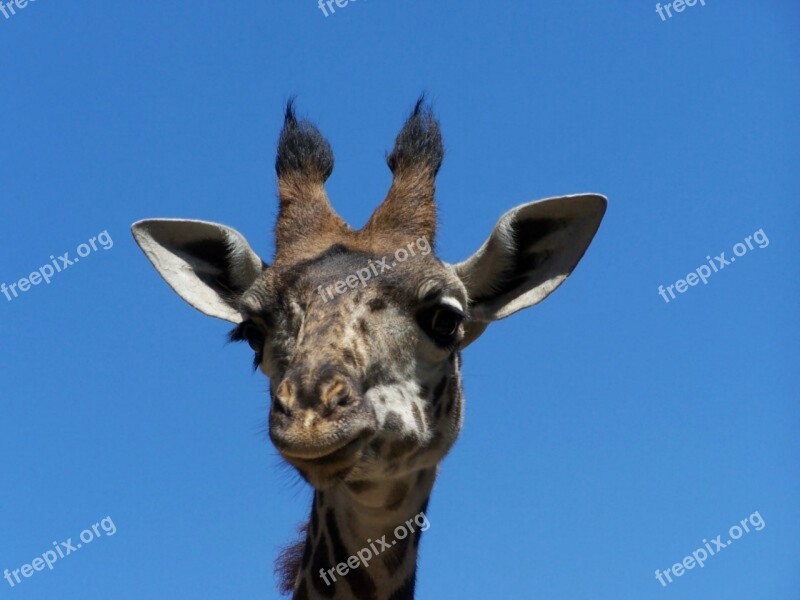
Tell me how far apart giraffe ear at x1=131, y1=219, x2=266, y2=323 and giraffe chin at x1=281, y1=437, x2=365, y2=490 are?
7.61 ft

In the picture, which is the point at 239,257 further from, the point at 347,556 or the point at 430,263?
the point at 347,556

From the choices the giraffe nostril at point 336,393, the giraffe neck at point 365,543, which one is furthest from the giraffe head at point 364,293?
the giraffe neck at point 365,543

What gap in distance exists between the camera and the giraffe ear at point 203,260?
8.89 m

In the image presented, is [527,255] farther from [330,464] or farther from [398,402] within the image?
[330,464]

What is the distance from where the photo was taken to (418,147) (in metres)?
9.45

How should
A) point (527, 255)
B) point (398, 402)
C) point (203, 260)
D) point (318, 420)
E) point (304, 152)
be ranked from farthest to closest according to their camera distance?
point (304, 152) < point (203, 260) < point (527, 255) < point (398, 402) < point (318, 420)

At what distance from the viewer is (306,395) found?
21.4 ft

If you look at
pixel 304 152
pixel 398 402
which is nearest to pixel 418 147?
pixel 304 152

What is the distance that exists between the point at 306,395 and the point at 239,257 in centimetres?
263

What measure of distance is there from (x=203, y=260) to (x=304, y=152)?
132 cm

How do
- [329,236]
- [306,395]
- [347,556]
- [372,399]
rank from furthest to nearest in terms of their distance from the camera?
[329,236] → [347,556] → [372,399] → [306,395]

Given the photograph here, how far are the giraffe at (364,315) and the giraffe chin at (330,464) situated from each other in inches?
0.4

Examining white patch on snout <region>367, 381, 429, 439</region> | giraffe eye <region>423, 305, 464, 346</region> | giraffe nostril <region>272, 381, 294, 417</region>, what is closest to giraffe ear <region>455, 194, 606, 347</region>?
giraffe eye <region>423, 305, 464, 346</region>

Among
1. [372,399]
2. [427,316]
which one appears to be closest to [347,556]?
[372,399]
